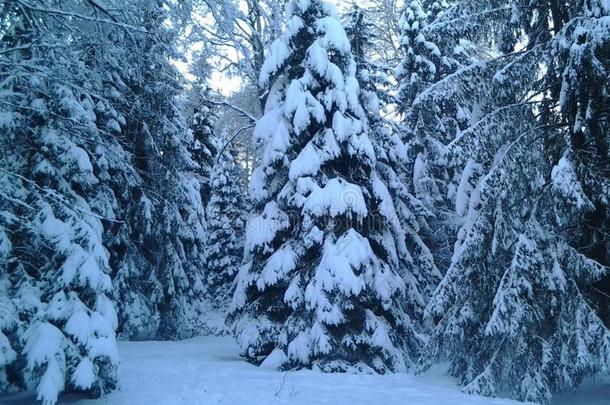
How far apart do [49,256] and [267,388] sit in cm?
405

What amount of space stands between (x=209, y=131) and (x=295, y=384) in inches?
910

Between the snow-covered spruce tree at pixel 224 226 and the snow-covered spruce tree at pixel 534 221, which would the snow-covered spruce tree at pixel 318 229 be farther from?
the snow-covered spruce tree at pixel 224 226

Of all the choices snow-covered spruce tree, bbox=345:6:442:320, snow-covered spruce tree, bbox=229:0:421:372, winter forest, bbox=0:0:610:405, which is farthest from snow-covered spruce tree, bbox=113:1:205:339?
snow-covered spruce tree, bbox=345:6:442:320

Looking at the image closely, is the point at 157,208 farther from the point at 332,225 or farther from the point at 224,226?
the point at 224,226

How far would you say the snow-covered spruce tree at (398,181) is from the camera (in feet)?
45.1

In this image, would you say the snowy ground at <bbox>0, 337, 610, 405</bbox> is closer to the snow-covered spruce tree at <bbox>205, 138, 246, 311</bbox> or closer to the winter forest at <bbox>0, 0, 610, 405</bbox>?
the winter forest at <bbox>0, 0, 610, 405</bbox>

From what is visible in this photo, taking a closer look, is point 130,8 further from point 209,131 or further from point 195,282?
point 209,131

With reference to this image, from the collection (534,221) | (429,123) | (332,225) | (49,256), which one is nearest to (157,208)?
(332,225)

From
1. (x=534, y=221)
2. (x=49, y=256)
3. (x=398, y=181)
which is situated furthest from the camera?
(x=398, y=181)

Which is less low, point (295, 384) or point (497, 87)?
point (497, 87)

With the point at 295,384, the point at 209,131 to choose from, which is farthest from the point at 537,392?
the point at 209,131

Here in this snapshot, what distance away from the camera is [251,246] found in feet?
39.4

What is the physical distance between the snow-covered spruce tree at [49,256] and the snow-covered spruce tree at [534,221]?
5.85 metres

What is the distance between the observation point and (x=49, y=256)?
7.78 metres
